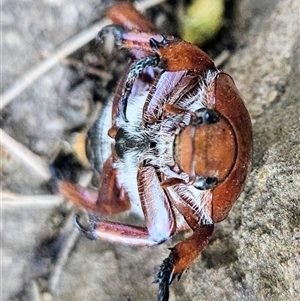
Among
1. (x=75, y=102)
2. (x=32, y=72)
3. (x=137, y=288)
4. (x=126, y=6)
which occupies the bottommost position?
(x=137, y=288)

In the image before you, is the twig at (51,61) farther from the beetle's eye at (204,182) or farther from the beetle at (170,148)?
the beetle's eye at (204,182)

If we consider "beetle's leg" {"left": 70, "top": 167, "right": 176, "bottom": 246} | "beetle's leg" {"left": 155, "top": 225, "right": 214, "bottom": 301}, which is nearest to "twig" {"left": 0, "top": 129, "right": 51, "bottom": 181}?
"beetle's leg" {"left": 70, "top": 167, "right": 176, "bottom": 246}

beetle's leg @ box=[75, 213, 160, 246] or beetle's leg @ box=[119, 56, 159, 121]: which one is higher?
beetle's leg @ box=[119, 56, 159, 121]

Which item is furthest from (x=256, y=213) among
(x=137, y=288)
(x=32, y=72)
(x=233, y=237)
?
(x=32, y=72)

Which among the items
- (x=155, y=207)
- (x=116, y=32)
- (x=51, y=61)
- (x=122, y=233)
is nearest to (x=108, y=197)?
(x=122, y=233)

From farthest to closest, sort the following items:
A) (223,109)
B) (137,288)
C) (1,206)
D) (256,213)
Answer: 1. (1,206)
2. (137,288)
3. (256,213)
4. (223,109)

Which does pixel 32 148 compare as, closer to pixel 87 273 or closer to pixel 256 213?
pixel 87 273

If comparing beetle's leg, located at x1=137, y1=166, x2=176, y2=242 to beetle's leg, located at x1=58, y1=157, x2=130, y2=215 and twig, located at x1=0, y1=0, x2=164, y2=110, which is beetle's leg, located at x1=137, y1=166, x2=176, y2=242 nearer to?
beetle's leg, located at x1=58, y1=157, x2=130, y2=215
